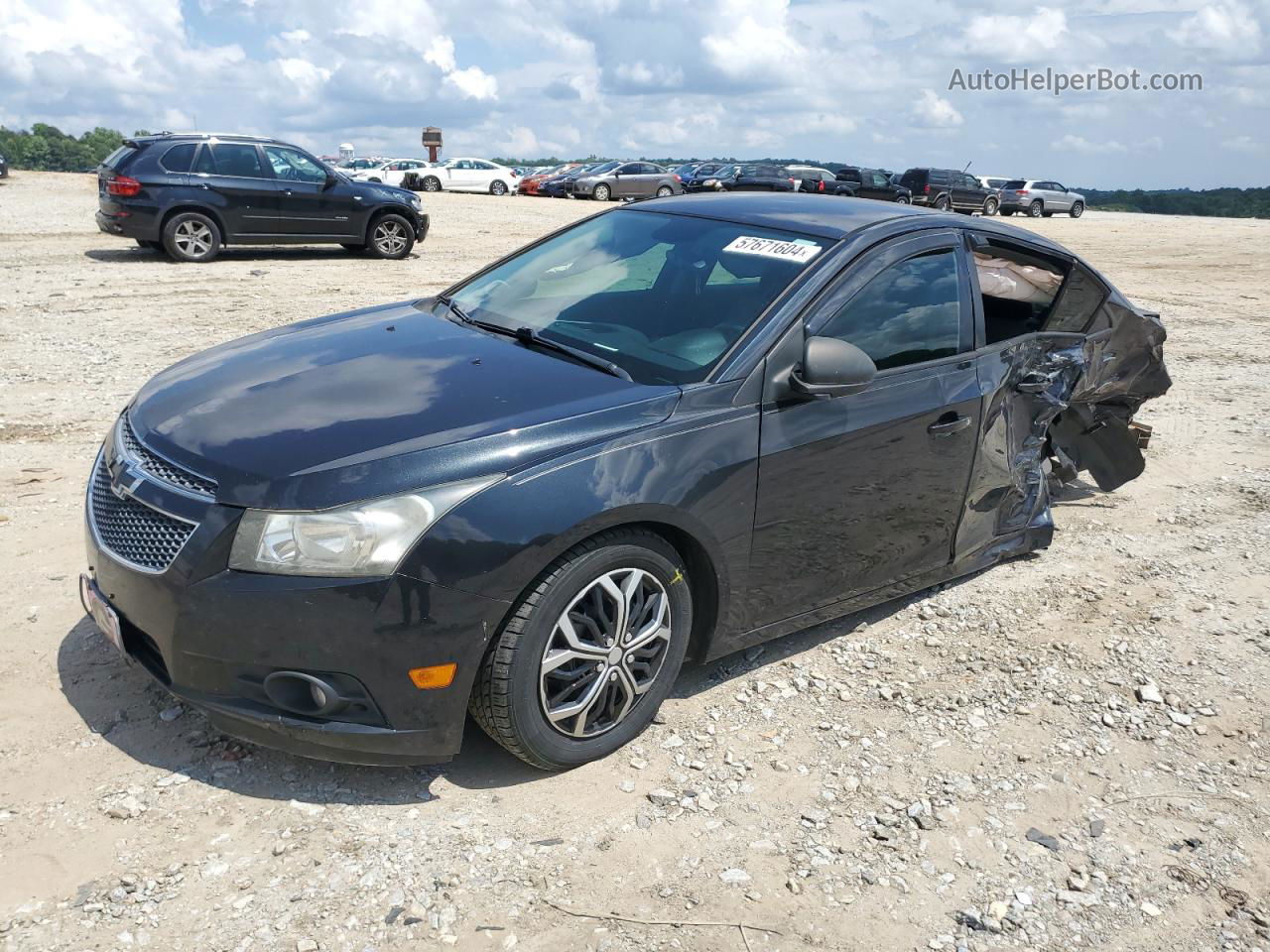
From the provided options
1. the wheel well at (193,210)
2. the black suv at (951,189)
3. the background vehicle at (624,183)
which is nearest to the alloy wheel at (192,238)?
the wheel well at (193,210)

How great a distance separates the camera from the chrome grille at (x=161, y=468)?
3.00 meters

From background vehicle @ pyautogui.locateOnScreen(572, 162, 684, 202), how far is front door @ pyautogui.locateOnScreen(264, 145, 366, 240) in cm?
2314

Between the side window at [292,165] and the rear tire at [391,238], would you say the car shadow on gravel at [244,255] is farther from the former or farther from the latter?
the side window at [292,165]

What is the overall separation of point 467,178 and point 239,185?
26.8m

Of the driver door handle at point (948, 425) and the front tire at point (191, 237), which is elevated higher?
the front tire at point (191, 237)

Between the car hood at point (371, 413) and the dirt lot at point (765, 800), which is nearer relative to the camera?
the dirt lot at point (765, 800)

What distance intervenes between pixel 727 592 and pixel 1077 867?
133 centimetres

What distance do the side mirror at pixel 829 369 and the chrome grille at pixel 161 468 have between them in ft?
6.23

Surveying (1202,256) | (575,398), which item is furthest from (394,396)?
(1202,256)

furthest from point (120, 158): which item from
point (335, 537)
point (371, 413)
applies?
point (335, 537)

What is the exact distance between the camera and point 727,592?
3580mm

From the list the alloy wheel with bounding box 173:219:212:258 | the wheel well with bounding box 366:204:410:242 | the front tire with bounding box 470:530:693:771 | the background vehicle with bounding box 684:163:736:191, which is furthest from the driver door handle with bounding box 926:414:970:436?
the background vehicle with bounding box 684:163:736:191

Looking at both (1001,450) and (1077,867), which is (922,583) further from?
(1077,867)

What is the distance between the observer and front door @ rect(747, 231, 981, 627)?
3670 millimetres
